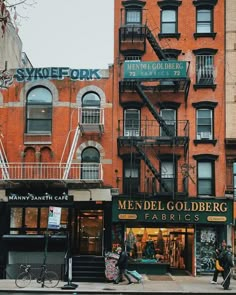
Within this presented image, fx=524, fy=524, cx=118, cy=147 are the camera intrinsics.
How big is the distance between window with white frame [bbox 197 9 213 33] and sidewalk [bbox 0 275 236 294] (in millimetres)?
13802

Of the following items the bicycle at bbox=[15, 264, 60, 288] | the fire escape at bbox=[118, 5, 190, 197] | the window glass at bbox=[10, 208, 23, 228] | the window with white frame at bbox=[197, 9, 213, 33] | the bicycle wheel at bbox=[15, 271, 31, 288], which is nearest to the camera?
the bicycle wheel at bbox=[15, 271, 31, 288]

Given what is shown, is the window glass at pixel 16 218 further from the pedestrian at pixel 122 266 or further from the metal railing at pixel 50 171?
the pedestrian at pixel 122 266

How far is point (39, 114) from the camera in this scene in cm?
2920

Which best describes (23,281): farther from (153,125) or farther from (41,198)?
(153,125)

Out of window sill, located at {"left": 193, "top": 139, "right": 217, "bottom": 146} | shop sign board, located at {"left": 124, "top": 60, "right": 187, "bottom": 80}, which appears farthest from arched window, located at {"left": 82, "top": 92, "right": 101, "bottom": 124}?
window sill, located at {"left": 193, "top": 139, "right": 217, "bottom": 146}

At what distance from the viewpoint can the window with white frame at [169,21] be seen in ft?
97.8

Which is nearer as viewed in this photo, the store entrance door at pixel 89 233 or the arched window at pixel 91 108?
the store entrance door at pixel 89 233

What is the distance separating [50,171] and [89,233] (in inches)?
158

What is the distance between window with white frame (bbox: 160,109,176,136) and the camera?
2856cm

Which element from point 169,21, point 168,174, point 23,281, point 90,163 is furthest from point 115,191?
point 169,21

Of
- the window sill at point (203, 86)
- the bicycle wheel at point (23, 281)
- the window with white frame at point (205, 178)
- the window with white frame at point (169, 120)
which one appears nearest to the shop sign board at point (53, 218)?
the bicycle wheel at point (23, 281)

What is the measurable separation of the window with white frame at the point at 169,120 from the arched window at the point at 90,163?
12.7 feet

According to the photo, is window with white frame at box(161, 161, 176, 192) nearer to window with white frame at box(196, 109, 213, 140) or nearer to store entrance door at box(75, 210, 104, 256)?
→ window with white frame at box(196, 109, 213, 140)

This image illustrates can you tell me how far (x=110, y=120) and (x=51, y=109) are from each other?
3.36 meters
